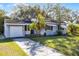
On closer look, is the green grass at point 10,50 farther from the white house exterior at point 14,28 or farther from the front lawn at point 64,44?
the front lawn at point 64,44

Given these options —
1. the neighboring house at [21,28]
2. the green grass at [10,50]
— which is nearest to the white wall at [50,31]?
the neighboring house at [21,28]

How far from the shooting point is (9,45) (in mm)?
4289

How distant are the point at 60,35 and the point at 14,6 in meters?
0.61

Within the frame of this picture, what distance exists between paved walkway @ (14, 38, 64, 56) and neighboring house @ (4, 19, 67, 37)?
0.08 metres

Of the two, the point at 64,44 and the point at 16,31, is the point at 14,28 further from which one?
the point at 64,44

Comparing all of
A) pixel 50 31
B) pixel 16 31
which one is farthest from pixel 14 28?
pixel 50 31

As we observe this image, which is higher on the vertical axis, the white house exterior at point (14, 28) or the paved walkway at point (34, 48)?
the white house exterior at point (14, 28)

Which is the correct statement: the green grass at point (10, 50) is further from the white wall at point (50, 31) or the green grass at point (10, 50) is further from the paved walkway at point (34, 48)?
the white wall at point (50, 31)

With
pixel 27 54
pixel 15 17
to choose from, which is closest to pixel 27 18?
pixel 15 17

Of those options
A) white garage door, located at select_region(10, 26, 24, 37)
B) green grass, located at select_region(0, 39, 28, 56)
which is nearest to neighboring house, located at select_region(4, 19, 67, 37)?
white garage door, located at select_region(10, 26, 24, 37)

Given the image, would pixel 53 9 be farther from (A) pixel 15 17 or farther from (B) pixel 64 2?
(A) pixel 15 17

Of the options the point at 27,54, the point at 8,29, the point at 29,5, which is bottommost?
the point at 27,54

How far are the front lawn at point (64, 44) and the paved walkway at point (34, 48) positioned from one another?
2.0 inches

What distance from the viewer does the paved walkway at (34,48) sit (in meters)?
4.28
